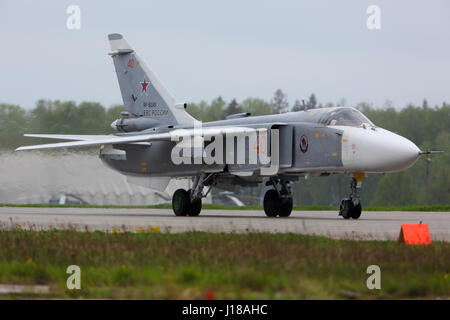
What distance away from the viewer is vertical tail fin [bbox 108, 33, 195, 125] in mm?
23297

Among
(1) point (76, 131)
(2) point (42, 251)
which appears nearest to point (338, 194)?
(1) point (76, 131)

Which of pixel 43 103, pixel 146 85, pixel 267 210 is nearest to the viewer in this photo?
pixel 267 210

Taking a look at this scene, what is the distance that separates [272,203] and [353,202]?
2746 millimetres

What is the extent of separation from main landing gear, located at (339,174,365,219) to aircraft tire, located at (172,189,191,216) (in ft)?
14.0

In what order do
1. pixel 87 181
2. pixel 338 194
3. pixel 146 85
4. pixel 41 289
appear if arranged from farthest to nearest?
1. pixel 338 194
2. pixel 87 181
3. pixel 146 85
4. pixel 41 289

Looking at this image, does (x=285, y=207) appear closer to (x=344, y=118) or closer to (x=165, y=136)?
(x=344, y=118)

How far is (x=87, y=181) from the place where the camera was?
1038 inches

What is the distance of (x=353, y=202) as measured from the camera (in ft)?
60.4

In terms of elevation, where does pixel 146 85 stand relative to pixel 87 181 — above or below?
above

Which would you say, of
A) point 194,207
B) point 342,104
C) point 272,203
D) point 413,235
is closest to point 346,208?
point 272,203

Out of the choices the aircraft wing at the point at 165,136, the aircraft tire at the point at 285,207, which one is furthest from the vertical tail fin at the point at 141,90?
the aircraft tire at the point at 285,207

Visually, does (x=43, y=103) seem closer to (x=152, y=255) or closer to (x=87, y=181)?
(x=87, y=181)

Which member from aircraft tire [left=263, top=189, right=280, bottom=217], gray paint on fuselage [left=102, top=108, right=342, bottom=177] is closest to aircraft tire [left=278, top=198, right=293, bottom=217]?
aircraft tire [left=263, top=189, right=280, bottom=217]
